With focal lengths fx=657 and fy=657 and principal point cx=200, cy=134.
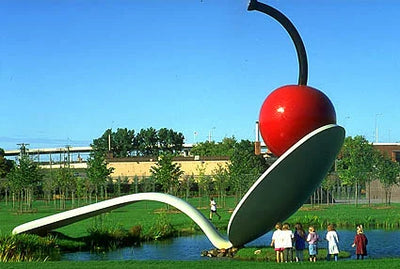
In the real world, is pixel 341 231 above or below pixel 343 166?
below

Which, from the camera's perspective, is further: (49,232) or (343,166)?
(343,166)

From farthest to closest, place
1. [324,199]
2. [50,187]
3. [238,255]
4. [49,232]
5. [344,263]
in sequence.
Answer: [324,199] < [50,187] < [49,232] < [238,255] < [344,263]

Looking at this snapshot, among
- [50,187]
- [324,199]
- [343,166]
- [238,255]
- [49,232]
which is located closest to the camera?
[238,255]

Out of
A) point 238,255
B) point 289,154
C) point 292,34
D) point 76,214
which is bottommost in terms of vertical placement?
point 238,255

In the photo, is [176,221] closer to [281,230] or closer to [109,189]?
[281,230]

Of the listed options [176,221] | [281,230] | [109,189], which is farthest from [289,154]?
[109,189]

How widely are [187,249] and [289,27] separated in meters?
7.57

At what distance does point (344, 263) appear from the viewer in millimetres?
13414

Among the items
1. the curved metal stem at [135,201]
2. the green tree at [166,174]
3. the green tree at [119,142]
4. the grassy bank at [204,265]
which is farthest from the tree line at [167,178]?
the green tree at [119,142]

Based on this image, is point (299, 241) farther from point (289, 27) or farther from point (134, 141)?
point (134, 141)

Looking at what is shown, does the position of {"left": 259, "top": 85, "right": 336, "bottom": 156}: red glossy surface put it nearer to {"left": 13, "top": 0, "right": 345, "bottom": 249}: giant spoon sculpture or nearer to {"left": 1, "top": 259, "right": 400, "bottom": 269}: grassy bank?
{"left": 13, "top": 0, "right": 345, "bottom": 249}: giant spoon sculpture

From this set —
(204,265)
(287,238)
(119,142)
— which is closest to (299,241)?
(287,238)

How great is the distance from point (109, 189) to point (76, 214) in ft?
131

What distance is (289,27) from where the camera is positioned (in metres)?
15.6
